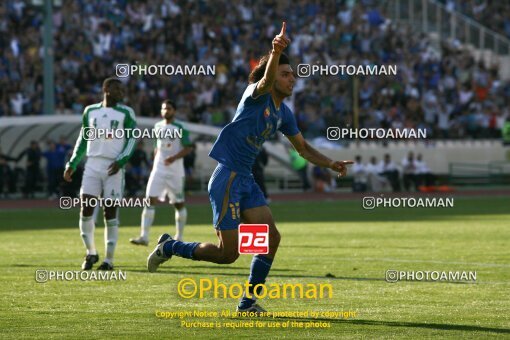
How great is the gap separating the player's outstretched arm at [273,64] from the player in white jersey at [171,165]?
10.1 m

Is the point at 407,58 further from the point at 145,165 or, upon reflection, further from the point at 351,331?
the point at 351,331

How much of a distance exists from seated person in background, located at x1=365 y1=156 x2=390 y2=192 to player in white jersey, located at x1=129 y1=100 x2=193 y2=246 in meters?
22.9

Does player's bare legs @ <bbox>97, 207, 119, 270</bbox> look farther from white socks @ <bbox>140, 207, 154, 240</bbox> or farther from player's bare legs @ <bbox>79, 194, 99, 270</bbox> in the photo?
white socks @ <bbox>140, 207, 154, 240</bbox>

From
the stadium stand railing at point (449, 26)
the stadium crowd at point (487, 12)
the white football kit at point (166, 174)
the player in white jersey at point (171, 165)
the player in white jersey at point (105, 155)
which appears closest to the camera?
the player in white jersey at point (105, 155)

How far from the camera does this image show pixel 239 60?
45031 mm

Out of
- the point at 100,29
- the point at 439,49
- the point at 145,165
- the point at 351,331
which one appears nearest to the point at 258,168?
the point at 145,165

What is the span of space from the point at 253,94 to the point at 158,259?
220 cm

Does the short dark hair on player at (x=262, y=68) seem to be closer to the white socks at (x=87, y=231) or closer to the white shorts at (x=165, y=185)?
the white socks at (x=87, y=231)

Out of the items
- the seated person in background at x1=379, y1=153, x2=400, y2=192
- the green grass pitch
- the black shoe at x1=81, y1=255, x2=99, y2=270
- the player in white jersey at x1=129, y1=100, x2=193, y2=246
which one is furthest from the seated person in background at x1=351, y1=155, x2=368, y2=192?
the black shoe at x1=81, y1=255, x2=99, y2=270

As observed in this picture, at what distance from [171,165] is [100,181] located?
5256 mm

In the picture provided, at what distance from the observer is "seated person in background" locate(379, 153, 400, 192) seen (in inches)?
1734

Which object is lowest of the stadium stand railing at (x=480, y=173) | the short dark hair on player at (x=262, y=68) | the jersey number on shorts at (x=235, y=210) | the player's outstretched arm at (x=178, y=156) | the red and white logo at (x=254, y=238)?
the stadium stand railing at (x=480, y=173)

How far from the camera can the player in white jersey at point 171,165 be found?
21062mm

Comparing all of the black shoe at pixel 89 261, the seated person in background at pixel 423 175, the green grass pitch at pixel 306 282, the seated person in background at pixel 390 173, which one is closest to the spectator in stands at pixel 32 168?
the green grass pitch at pixel 306 282
